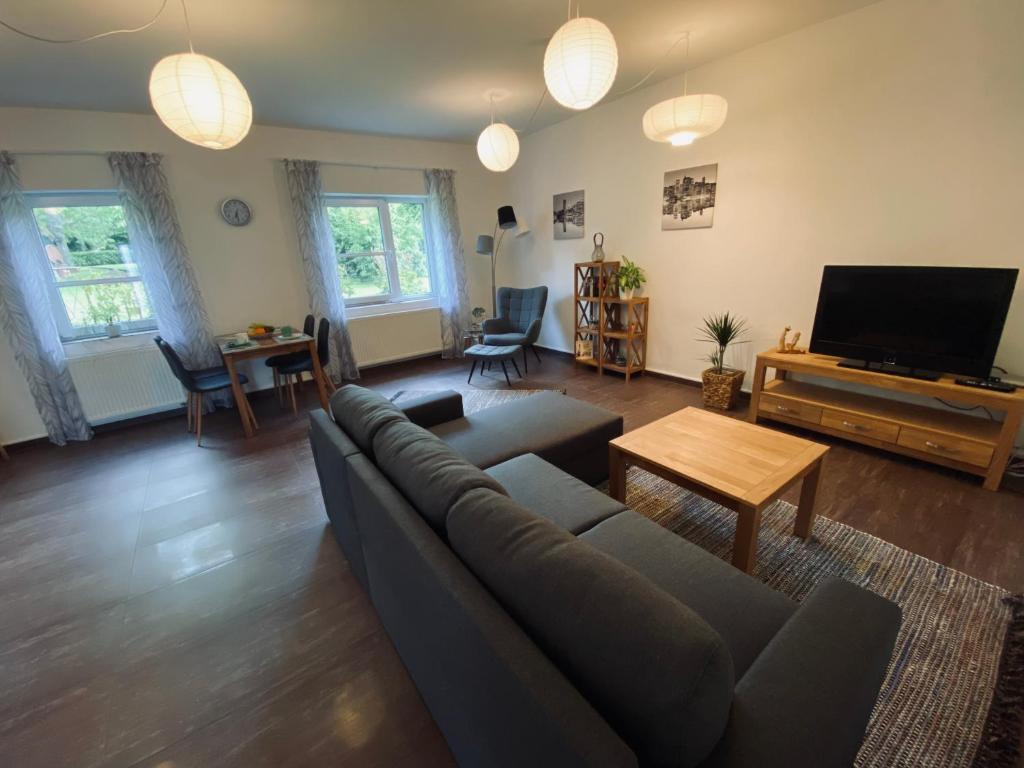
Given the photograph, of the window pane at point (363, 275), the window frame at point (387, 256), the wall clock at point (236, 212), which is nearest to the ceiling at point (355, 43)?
the wall clock at point (236, 212)

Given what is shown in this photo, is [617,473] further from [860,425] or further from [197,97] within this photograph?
[197,97]

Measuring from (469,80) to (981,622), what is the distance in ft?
13.4

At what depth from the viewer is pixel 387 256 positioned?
5023 mm

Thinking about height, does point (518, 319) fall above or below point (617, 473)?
above

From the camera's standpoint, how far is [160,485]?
277cm

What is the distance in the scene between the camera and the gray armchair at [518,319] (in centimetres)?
444

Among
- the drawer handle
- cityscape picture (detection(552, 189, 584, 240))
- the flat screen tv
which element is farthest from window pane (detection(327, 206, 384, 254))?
the drawer handle

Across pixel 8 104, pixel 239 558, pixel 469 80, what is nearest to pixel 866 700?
pixel 239 558

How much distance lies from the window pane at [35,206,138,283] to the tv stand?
5.63 metres

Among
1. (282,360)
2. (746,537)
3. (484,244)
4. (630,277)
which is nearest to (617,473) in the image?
(746,537)

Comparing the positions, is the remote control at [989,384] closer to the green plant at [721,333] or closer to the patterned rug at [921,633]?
the patterned rug at [921,633]

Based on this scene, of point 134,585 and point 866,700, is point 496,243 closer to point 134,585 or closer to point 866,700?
point 134,585

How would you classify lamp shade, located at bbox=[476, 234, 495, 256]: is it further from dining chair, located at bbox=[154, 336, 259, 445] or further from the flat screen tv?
the flat screen tv

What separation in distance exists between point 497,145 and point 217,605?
3108 mm
